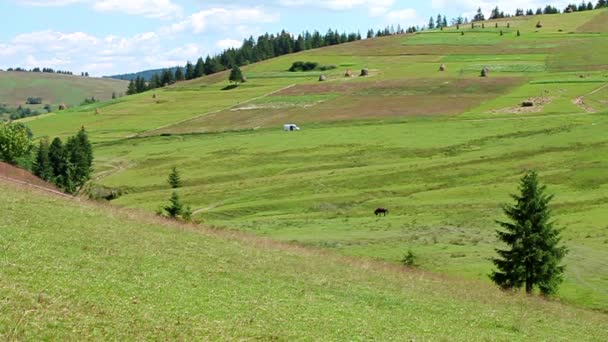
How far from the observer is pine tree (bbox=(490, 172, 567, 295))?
4303 cm

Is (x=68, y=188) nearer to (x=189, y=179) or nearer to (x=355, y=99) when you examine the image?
(x=189, y=179)

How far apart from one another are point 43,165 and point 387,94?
6460 cm

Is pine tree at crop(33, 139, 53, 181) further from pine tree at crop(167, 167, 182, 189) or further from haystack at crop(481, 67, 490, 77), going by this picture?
haystack at crop(481, 67, 490, 77)

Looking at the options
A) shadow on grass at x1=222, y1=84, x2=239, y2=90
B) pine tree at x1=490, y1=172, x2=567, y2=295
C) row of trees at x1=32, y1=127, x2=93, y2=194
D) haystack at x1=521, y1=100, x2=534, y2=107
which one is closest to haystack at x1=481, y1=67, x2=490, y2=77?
haystack at x1=521, y1=100, x2=534, y2=107

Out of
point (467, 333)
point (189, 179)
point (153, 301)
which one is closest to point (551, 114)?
point (189, 179)

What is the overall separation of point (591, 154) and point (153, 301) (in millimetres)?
76416

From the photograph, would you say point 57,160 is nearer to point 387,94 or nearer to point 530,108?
point 387,94

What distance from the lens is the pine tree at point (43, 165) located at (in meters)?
112

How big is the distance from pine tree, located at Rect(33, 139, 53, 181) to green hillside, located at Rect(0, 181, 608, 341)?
75.0 meters

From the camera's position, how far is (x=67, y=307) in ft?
56.3

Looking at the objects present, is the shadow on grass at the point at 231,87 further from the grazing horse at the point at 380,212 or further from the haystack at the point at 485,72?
the grazing horse at the point at 380,212

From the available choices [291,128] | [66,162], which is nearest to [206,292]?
[66,162]

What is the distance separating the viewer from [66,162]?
358 ft

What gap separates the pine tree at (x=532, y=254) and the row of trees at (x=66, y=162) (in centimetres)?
6963
